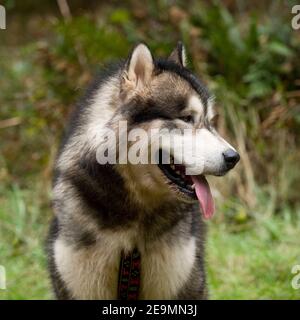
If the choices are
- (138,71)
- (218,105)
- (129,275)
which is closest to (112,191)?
(129,275)

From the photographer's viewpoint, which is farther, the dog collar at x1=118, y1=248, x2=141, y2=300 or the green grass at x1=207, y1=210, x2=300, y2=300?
the green grass at x1=207, y1=210, x2=300, y2=300

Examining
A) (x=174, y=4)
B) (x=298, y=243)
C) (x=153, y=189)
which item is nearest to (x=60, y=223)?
(x=153, y=189)

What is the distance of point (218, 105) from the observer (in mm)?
8852

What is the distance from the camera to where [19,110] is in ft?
32.2

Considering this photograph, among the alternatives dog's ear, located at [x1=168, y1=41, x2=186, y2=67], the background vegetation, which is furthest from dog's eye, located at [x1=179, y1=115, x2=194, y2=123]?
the background vegetation

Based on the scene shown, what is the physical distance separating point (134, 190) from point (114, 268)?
1.82 feet

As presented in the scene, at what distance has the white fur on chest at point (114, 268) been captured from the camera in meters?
4.50

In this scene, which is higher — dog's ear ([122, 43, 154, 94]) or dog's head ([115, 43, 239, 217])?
dog's ear ([122, 43, 154, 94])

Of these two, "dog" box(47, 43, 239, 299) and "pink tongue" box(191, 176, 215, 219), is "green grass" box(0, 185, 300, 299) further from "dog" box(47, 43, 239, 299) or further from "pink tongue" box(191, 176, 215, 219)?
"pink tongue" box(191, 176, 215, 219)

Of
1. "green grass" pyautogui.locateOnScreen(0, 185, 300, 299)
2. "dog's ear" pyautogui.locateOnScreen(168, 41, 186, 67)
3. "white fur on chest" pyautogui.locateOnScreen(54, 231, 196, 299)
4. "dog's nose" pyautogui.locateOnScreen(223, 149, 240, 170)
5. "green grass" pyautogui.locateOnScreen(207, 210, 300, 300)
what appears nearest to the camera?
"dog's nose" pyautogui.locateOnScreen(223, 149, 240, 170)

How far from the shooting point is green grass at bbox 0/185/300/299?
21.4ft

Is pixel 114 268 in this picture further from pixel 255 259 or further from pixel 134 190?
pixel 255 259

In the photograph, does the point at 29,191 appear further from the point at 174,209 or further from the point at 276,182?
the point at 174,209

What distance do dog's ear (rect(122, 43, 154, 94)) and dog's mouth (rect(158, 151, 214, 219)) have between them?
1.69 feet
